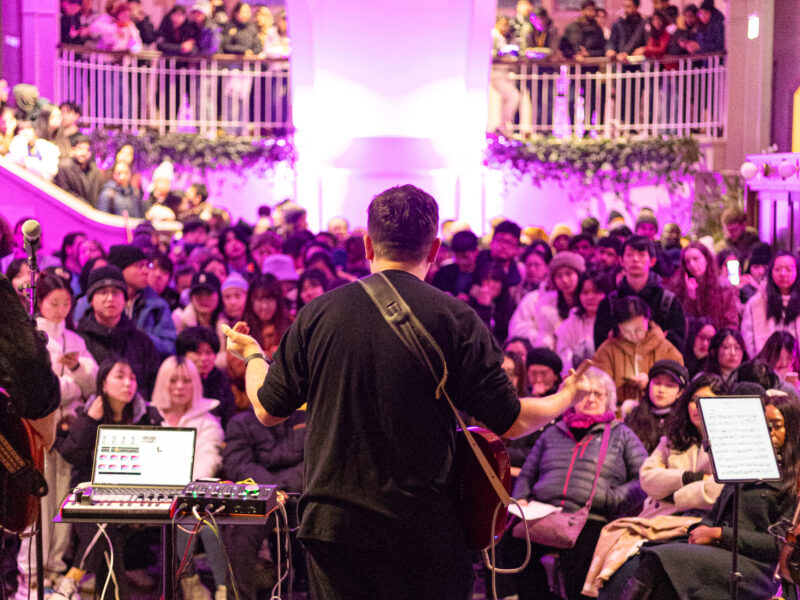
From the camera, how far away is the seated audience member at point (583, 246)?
9102 mm

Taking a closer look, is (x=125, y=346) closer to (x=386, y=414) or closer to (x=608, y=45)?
(x=386, y=414)

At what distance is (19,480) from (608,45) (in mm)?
13036

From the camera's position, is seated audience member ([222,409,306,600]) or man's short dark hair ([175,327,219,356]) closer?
seated audience member ([222,409,306,600])

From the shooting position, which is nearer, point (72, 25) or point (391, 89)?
point (391, 89)

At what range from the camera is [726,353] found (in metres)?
6.43

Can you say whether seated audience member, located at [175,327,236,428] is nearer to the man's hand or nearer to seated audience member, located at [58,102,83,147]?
the man's hand

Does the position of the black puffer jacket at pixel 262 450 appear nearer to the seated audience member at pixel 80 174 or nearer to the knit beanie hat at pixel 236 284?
the knit beanie hat at pixel 236 284

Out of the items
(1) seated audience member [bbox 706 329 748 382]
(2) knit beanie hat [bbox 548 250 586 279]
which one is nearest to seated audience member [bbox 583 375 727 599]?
(1) seated audience member [bbox 706 329 748 382]

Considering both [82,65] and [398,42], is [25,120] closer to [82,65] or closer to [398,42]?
[82,65]

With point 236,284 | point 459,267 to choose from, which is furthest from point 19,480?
point 459,267

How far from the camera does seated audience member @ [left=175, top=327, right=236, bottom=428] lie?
248 inches

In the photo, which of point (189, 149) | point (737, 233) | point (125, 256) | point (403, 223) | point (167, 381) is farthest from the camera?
point (189, 149)

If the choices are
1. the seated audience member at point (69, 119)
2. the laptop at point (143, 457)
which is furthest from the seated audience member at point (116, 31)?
the laptop at point (143, 457)

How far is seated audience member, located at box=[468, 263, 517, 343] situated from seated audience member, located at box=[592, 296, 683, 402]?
3.68ft
